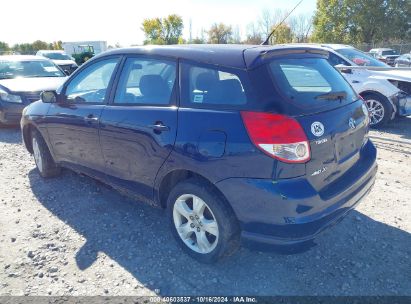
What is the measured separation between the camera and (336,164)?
7.91 ft

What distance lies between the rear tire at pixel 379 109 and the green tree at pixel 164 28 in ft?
210

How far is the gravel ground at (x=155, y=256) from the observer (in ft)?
8.05

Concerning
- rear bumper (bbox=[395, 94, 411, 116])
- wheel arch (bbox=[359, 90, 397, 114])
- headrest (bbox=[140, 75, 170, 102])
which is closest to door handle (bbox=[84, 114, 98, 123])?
headrest (bbox=[140, 75, 170, 102])

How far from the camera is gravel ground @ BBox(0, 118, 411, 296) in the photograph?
2453 mm

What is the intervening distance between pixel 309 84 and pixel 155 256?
2029 mm

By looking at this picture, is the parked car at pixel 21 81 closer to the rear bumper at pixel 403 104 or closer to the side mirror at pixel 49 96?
the side mirror at pixel 49 96

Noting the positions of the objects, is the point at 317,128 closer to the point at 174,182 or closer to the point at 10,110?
the point at 174,182

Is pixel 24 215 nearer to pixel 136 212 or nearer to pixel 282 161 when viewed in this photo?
pixel 136 212

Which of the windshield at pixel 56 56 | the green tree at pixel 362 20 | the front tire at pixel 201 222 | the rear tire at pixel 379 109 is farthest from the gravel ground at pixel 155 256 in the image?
the green tree at pixel 362 20

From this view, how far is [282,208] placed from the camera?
2.12 meters

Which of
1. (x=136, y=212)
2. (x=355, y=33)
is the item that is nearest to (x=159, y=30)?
(x=355, y=33)

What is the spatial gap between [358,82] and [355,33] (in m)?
36.8

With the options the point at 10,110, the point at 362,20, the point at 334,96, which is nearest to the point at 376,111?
the point at 334,96

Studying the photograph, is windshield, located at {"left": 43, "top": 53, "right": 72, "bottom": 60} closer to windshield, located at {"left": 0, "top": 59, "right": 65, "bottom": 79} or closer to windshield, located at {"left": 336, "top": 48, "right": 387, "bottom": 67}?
windshield, located at {"left": 0, "top": 59, "right": 65, "bottom": 79}
